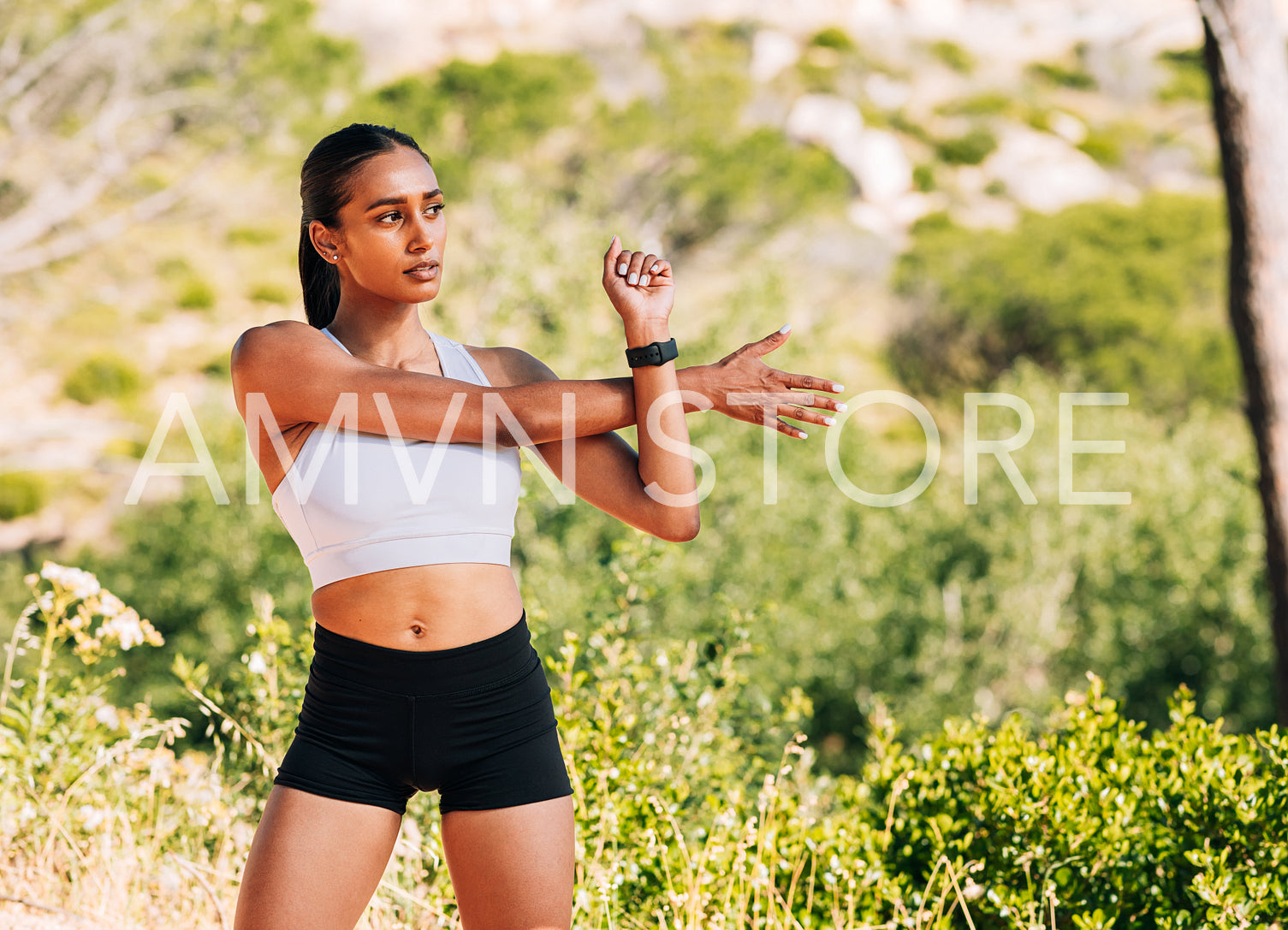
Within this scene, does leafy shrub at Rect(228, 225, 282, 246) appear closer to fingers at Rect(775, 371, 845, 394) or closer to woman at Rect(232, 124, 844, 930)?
woman at Rect(232, 124, 844, 930)

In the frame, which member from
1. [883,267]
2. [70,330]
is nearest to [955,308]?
[883,267]

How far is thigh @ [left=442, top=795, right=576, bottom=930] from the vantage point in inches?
63.9

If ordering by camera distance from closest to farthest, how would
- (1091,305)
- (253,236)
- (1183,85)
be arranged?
(253,236) < (1091,305) < (1183,85)

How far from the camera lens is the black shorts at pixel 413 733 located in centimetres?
163

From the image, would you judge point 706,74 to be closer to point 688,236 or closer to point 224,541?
point 688,236

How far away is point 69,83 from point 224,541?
527cm

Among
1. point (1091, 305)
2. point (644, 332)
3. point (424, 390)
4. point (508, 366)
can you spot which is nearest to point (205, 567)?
point (508, 366)

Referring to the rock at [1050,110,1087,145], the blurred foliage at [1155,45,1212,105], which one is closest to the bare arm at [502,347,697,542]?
the blurred foliage at [1155,45,1212,105]

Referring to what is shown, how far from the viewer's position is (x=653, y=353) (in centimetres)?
168

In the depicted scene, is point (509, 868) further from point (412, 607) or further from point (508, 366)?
point (508, 366)

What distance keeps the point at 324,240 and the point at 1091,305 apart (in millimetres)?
26236

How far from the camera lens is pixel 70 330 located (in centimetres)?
2008

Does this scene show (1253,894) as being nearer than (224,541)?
Yes

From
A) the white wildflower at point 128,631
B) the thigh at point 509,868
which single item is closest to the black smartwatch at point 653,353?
the thigh at point 509,868
